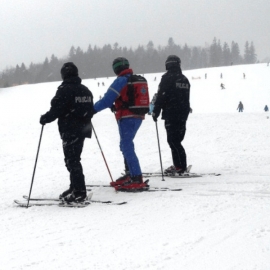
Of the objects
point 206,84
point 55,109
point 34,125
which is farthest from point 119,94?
point 206,84

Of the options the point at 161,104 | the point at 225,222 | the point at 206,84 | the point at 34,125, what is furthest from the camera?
the point at 206,84

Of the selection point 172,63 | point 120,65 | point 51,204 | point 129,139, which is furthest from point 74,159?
point 172,63

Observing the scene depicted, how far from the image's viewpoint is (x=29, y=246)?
11.3ft

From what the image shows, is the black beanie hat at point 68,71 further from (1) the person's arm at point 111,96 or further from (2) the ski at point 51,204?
(2) the ski at point 51,204

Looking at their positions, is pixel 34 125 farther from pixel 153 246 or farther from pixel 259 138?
pixel 153 246

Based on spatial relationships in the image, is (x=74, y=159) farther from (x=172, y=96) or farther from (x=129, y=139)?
(x=172, y=96)

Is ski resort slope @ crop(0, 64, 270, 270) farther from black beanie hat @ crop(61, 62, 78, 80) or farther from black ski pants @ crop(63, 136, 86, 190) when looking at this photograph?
black beanie hat @ crop(61, 62, 78, 80)

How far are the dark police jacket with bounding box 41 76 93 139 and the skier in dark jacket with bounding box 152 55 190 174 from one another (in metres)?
1.60

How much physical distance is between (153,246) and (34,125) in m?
14.4

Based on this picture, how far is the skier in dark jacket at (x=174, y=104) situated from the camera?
6359 mm

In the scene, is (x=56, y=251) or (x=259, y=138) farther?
(x=259, y=138)

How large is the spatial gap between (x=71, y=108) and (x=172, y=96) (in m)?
2.07

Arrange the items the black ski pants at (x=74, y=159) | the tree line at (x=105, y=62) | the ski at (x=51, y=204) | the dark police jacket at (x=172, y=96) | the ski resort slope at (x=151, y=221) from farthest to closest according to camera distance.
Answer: the tree line at (x=105, y=62), the dark police jacket at (x=172, y=96), the black ski pants at (x=74, y=159), the ski at (x=51, y=204), the ski resort slope at (x=151, y=221)

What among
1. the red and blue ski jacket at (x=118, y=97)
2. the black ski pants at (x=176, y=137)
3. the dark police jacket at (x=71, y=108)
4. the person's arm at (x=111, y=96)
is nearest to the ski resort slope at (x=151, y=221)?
the black ski pants at (x=176, y=137)
